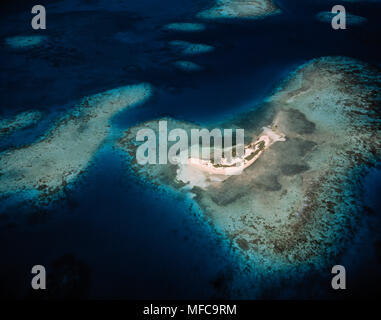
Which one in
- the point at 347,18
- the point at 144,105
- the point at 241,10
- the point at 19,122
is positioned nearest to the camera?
the point at 19,122

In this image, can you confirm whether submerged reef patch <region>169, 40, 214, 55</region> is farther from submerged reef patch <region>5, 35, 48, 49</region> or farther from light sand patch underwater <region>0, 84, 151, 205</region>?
submerged reef patch <region>5, 35, 48, 49</region>

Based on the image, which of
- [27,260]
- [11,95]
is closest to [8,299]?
[27,260]

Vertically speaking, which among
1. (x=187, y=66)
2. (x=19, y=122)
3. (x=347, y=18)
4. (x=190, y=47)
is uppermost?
(x=347, y=18)

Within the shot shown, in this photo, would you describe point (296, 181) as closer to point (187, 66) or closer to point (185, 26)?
point (187, 66)

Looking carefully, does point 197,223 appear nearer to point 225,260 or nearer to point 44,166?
point 225,260

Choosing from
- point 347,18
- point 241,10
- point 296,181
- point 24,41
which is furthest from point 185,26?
point 296,181

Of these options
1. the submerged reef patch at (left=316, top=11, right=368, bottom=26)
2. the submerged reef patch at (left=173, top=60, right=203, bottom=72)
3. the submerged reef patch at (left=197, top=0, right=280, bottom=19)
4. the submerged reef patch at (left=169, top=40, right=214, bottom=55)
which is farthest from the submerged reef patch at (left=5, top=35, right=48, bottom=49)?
the submerged reef patch at (left=316, top=11, right=368, bottom=26)

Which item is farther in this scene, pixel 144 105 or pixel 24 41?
pixel 24 41

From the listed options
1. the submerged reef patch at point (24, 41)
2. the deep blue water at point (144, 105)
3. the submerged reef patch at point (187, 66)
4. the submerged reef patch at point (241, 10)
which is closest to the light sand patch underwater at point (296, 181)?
the deep blue water at point (144, 105)
